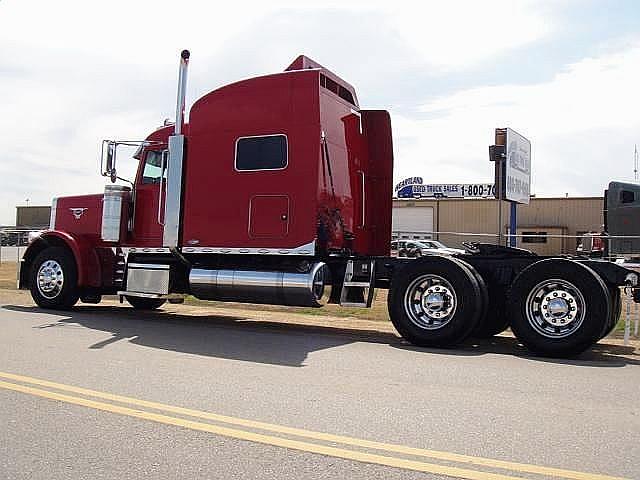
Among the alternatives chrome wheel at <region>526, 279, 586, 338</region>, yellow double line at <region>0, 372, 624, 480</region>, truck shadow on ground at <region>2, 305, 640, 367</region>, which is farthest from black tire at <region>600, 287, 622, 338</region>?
yellow double line at <region>0, 372, 624, 480</region>

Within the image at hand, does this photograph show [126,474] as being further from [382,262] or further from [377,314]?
[377,314]

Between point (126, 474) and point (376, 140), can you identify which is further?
point (376, 140)

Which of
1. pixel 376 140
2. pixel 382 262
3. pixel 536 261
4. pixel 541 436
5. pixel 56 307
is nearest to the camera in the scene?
pixel 541 436

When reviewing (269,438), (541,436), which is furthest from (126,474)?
(541,436)

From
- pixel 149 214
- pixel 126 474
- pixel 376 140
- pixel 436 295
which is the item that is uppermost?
pixel 376 140

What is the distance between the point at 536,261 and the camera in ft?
30.7

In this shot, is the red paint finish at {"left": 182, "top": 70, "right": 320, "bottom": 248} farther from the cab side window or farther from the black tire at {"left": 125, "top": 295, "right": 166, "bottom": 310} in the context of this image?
the black tire at {"left": 125, "top": 295, "right": 166, "bottom": 310}

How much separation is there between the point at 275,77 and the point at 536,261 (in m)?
4.57

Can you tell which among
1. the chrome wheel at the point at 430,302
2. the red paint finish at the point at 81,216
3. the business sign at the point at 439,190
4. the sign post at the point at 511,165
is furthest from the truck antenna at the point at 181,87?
the business sign at the point at 439,190

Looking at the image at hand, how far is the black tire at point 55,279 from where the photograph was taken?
12.8m

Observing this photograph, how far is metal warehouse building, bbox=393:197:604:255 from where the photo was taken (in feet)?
156

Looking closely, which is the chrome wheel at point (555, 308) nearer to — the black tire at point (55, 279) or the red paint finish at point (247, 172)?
the red paint finish at point (247, 172)

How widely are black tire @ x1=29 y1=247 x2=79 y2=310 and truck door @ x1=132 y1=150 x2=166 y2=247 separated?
4.46 ft

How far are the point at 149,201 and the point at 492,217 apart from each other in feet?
130
